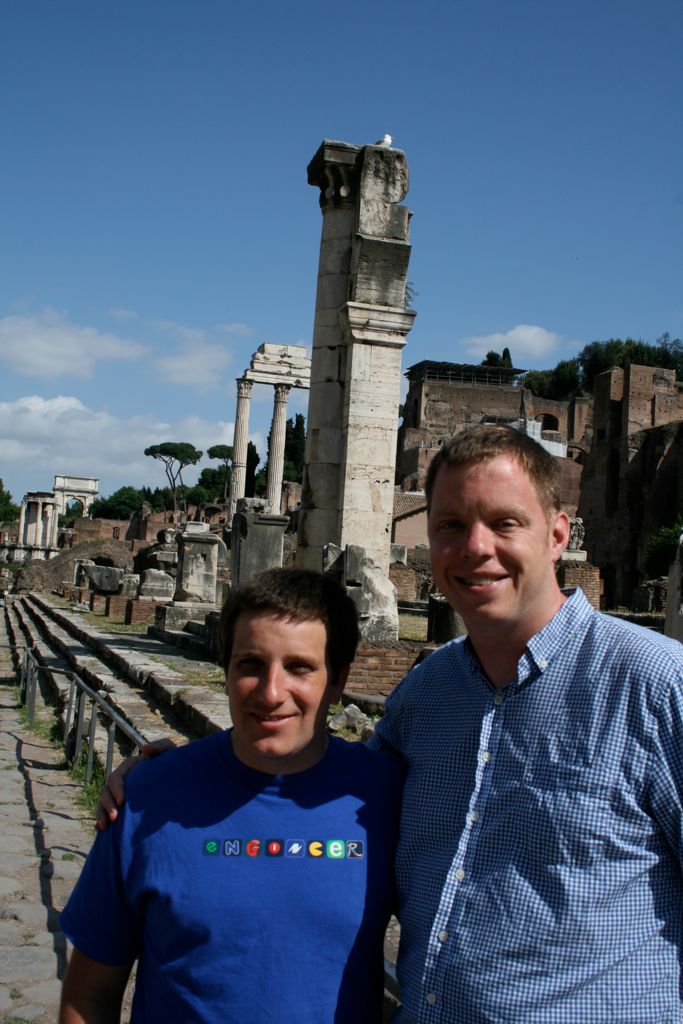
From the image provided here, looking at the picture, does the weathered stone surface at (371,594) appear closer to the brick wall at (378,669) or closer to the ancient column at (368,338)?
the brick wall at (378,669)

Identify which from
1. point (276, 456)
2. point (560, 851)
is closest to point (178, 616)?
point (560, 851)

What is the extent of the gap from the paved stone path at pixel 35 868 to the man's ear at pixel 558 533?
2.61 meters

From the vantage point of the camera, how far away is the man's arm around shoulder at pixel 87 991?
1.75m

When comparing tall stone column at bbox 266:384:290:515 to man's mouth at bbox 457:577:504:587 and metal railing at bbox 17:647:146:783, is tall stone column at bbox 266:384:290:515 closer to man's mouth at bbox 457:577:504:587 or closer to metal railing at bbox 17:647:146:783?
metal railing at bbox 17:647:146:783

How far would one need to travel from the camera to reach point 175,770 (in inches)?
71.6

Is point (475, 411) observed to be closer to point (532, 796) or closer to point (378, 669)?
point (378, 669)

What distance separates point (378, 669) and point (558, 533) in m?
6.75

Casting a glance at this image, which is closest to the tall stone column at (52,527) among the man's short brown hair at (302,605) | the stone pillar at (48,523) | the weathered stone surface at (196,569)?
the stone pillar at (48,523)

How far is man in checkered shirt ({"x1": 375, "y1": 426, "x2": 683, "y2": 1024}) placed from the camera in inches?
60.0

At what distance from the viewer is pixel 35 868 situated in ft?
16.4

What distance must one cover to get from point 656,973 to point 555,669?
498 mm

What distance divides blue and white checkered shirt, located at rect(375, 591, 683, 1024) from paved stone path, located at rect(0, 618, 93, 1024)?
231cm

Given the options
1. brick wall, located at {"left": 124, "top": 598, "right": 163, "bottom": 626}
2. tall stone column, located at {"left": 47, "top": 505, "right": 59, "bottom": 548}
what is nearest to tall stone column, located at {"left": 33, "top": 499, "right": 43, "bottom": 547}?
tall stone column, located at {"left": 47, "top": 505, "right": 59, "bottom": 548}

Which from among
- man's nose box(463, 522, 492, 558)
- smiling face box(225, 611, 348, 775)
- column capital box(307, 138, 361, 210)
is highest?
column capital box(307, 138, 361, 210)
